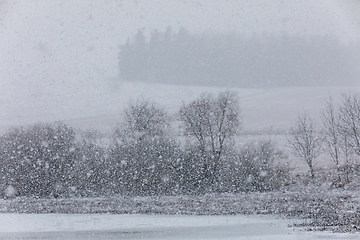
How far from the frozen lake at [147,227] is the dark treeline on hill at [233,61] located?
72.2 meters

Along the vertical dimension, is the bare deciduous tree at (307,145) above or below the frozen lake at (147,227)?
above

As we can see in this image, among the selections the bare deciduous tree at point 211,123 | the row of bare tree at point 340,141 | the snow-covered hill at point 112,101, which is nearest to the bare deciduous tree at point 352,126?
the row of bare tree at point 340,141

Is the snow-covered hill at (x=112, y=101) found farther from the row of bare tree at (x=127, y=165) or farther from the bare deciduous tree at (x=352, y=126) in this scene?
the row of bare tree at (x=127, y=165)

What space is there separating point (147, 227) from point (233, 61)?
85.3 m

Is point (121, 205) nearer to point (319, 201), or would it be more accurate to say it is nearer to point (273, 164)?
point (319, 201)

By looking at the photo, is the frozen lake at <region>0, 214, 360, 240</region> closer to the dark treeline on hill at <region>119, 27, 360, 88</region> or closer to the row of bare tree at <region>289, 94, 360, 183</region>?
the row of bare tree at <region>289, 94, 360, 183</region>

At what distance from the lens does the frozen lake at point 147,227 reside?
18438 millimetres

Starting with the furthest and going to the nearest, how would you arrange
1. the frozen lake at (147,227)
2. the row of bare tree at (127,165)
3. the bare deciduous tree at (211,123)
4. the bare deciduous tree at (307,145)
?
the bare deciduous tree at (211,123) → the bare deciduous tree at (307,145) → the row of bare tree at (127,165) → the frozen lake at (147,227)

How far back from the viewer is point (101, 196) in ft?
110

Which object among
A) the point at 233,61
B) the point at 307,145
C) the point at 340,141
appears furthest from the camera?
the point at 233,61

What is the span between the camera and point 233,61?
10388cm

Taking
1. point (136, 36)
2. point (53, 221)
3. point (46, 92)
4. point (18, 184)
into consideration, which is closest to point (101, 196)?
point (18, 184)

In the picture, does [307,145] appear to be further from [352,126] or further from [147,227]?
[147,227]

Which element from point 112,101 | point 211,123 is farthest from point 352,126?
point 112,101
